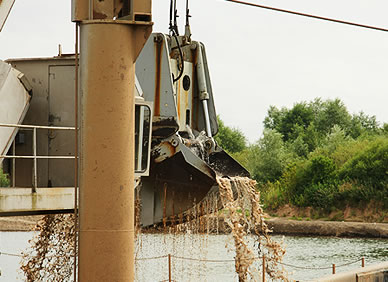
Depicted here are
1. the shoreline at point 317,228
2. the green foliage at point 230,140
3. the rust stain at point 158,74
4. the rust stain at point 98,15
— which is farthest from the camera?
the green foliage at point 230,140

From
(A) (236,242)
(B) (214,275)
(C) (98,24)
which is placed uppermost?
(C) (98,24)

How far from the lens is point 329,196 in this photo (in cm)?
5062

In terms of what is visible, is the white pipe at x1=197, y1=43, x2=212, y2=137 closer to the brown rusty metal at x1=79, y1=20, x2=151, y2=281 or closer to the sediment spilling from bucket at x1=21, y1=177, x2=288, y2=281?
the sediment spilling from bucket at x1=21, y1=177, x2=288, y2=281

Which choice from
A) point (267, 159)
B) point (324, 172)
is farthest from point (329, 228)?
point (267, 159)

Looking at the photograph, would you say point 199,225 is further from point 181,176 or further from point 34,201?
point 34,201

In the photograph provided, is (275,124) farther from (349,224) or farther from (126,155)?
(126,155)

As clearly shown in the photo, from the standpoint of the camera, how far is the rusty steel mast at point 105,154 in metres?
4.27

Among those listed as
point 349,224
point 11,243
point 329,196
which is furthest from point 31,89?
point 329,196

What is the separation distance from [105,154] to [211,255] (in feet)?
73.2

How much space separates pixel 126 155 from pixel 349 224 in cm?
4032

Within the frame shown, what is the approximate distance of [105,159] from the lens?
4.27 m

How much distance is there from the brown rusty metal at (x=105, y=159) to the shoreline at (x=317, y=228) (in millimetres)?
37090

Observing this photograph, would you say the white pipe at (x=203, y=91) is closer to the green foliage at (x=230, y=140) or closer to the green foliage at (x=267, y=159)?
the green foliage at (x=267, y=159)

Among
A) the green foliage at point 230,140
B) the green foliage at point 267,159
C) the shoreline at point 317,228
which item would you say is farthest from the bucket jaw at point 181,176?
the green foliage at point 230,140
